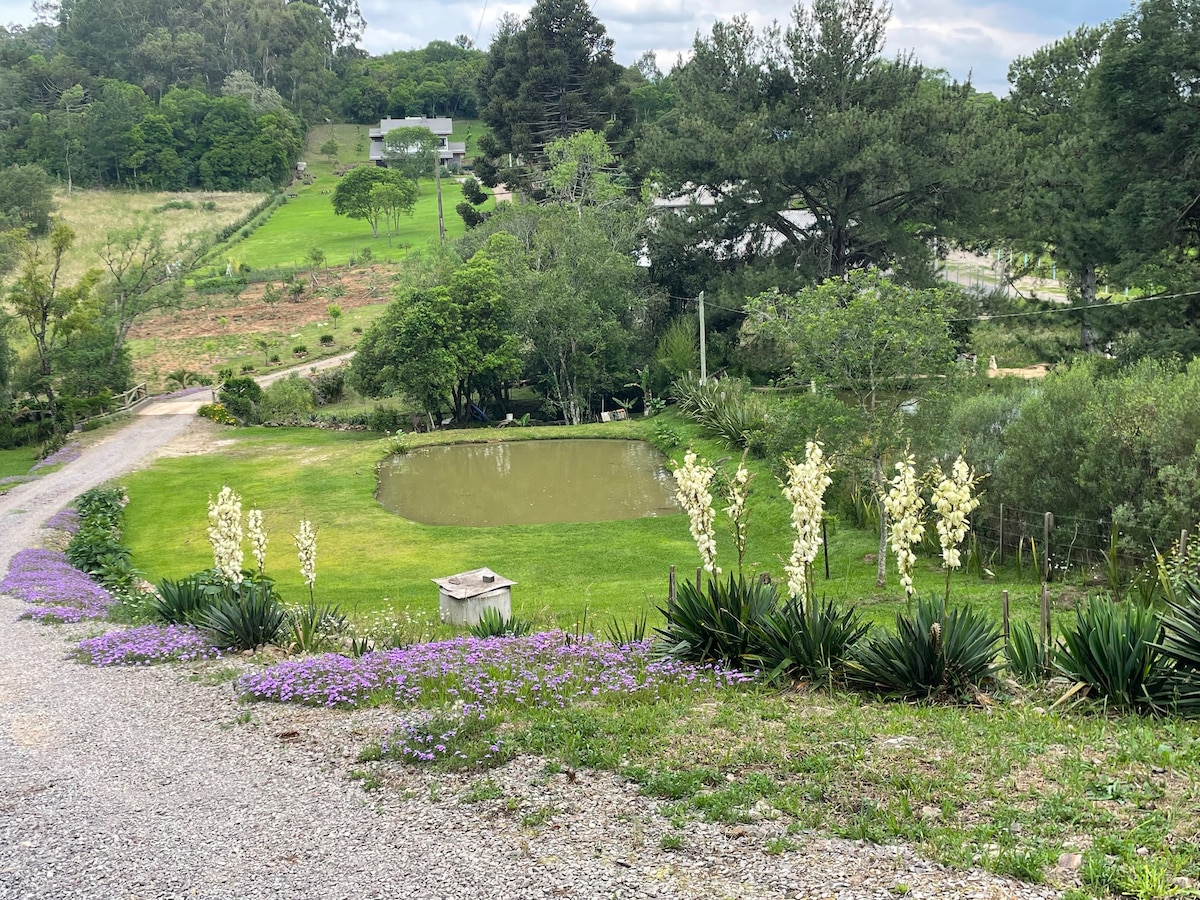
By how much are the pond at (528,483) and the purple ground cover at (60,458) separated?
355 inches

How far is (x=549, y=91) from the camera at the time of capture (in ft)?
177

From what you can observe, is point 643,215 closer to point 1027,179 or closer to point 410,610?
point 1027,179

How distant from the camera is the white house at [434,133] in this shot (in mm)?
89081

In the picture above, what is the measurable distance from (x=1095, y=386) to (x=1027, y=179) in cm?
1498

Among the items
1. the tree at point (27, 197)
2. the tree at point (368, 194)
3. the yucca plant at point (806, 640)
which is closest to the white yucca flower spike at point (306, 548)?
the yucca plant at point (806, 640)

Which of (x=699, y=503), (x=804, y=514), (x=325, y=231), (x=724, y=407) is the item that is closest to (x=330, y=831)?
(x=699, y=503)

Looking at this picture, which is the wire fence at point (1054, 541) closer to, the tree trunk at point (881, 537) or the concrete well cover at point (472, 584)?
the tree trunk at point (881, 537)

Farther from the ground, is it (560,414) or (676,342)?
(676,342)

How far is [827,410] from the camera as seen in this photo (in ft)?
51.3

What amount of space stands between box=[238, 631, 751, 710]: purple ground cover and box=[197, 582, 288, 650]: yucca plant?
4.11 feet

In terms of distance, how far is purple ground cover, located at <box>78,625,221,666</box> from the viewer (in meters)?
10.9

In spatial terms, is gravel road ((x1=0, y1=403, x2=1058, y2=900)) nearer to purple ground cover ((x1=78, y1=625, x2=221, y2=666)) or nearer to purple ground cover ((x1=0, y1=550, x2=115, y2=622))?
purple ground cover ((x1=78, y1=625, x2=221, y2=666))

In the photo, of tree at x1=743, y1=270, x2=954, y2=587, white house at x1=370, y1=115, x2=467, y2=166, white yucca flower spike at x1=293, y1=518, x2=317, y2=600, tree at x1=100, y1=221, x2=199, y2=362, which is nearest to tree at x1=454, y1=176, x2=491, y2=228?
tree at x1=100, y1=221, x2=199, y2=362

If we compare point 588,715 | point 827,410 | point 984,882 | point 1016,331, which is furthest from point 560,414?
point 984,882
